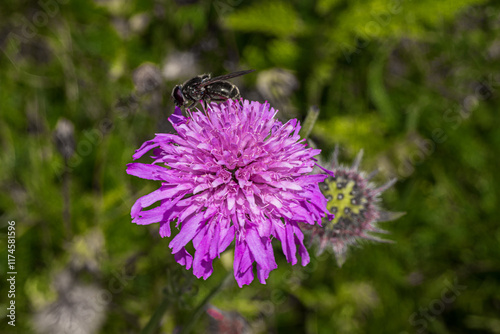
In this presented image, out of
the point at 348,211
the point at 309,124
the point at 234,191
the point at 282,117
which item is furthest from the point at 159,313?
the point at 282,117

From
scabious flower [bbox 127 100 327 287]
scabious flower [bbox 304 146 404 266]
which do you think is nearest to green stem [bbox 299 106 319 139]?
scabious flower [bbox 127 100 327 287]

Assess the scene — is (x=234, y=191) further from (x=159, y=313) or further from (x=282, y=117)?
(x=282, y=117)

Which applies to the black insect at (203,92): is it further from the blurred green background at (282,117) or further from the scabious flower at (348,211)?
the blurred green background at (282,117)

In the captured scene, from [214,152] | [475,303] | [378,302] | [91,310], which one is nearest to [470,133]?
[475,303]

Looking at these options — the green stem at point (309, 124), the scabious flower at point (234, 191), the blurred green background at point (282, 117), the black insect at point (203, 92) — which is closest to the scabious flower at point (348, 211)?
the green stem at point (309, 124)

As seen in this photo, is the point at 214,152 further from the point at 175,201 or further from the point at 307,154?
the point at 307,154

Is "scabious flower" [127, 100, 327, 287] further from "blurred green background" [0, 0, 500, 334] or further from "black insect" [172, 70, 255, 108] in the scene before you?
"blurred green background" [0, 0, 500, 334]
